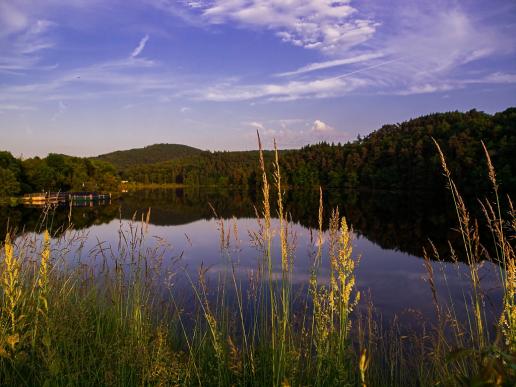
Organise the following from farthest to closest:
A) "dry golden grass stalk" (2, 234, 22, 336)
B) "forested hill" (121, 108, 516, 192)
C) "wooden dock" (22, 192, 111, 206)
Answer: "wooden dock" (22, 192, 111, 206)
"forested hill" (121, 108, 516, 192)
"dry golden grass stalk" (2, 234, 22, 336)

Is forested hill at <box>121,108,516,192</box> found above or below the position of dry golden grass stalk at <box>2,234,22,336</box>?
above

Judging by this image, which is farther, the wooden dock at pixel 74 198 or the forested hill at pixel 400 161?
the wooden dock at pixel 74 198

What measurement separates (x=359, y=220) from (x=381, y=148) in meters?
78.0

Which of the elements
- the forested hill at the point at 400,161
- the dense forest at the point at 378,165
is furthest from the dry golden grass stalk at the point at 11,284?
the dense forest at the point at 378,165

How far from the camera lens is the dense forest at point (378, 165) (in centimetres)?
6750

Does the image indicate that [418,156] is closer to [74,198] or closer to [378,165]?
[378,165]

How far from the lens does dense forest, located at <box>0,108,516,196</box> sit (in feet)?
221

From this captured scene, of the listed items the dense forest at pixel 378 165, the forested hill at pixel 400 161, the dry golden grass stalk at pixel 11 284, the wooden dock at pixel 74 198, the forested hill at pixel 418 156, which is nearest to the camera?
the dry golden grass stalk at pixel 11 284

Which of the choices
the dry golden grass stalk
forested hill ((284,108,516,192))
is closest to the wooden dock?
forested hill ((284,108,516,192))

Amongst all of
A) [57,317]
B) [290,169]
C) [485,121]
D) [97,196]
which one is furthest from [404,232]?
[290,169]

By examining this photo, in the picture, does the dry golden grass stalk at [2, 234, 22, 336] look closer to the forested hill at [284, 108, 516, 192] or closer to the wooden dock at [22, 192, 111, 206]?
the forested hill at [284, 108, 516, 192]

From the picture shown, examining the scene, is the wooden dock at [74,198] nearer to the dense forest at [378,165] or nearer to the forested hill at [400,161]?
the dense forest at [378,165]

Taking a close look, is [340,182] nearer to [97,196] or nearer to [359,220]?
[97,196]

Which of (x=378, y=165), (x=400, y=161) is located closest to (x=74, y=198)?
(x=400, y=161)
